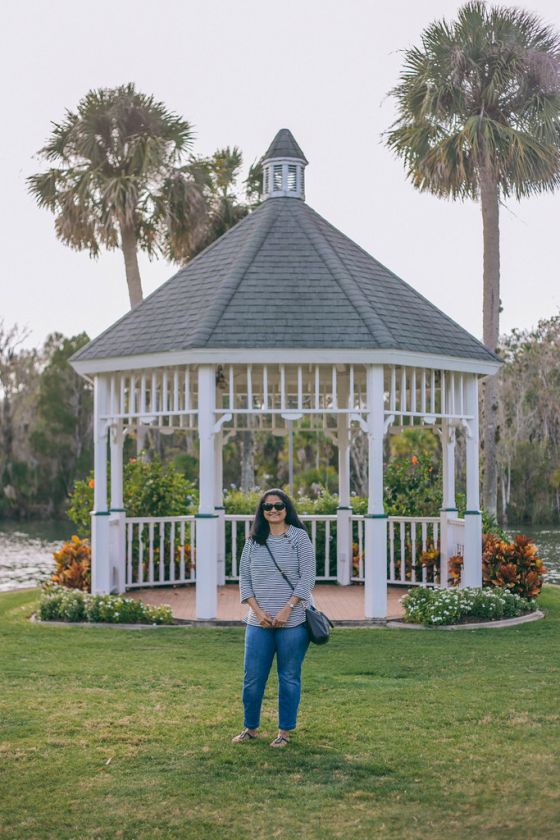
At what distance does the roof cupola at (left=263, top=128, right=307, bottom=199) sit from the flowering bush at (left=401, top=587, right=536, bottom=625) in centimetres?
583

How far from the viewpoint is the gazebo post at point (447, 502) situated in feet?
44.7

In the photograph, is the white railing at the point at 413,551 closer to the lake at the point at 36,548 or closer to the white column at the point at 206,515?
the white column at the point at 206,515

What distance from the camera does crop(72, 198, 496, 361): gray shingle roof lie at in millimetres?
11672

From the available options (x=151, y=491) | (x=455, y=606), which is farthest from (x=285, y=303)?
(x=151, y=491)

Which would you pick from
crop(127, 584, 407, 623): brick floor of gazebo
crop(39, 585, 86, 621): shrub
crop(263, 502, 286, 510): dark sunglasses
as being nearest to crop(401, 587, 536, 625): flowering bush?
crop(127, 584, 407, 623): brick floor of gazebo

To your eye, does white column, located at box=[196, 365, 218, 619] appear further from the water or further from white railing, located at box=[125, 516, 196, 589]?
the water

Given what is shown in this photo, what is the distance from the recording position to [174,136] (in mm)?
23625

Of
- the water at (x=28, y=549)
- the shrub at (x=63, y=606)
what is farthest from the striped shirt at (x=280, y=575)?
the water at (x=28, y=549)

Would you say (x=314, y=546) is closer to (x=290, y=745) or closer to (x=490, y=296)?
(x=290, y=745)

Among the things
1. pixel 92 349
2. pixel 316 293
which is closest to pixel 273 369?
pixel 316 293

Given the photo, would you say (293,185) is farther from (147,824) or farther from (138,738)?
(147,824)

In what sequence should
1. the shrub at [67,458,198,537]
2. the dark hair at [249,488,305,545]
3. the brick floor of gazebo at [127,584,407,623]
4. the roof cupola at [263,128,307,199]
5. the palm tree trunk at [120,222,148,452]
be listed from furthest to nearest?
the palm tree trunk at [120,222,148,452], the shrub at [67,458,198,537], the roof cupola at [263,128,307,199], the brick floor of gazebo at [127,584,407,623], the dark hair at [249,488,305,545]

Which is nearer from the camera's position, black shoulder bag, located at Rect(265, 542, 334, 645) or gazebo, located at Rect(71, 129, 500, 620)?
black shoulder bag, located at Rect(265, 542, 334, 645)

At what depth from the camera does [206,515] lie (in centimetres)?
1156
